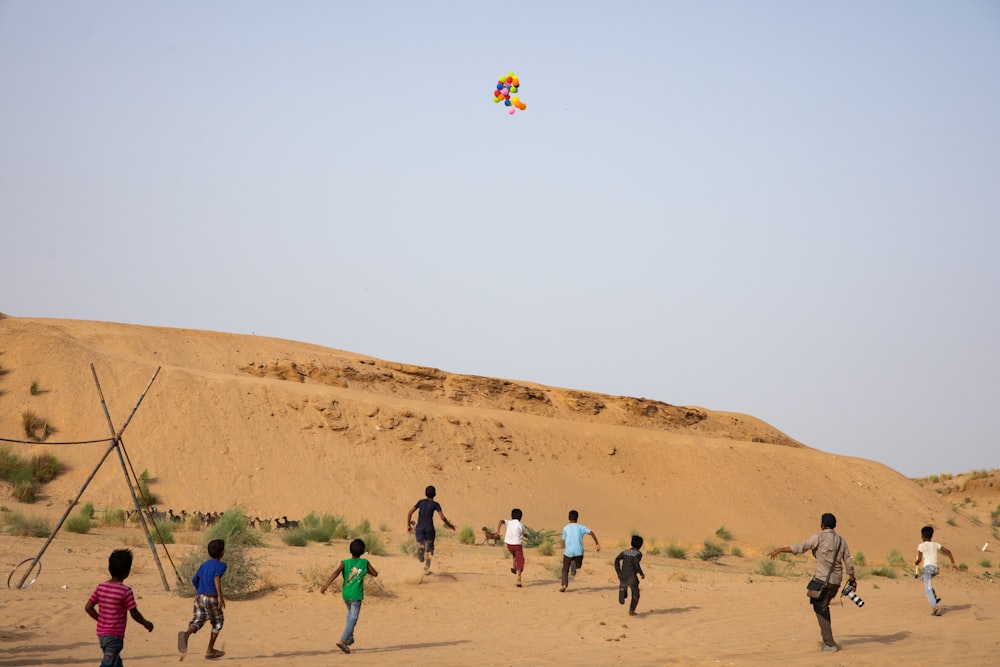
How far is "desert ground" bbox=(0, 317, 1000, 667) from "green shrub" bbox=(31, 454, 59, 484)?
1.29ft

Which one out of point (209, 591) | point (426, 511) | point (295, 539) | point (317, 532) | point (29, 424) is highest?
point (29, 424)

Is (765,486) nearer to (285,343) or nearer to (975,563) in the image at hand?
(975,563)

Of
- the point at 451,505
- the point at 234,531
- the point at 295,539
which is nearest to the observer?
the point at 234,531

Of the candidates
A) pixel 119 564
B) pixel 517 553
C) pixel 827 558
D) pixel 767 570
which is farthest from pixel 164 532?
pixel 767 570

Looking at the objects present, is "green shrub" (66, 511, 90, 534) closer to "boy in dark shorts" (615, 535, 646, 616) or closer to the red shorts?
the red shorts

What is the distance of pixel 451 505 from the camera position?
113 ft

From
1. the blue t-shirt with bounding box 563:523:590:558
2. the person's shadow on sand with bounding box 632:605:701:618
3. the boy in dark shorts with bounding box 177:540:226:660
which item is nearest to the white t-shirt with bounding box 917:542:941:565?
the person's shadow on sand with bounding box 632:605:701:618

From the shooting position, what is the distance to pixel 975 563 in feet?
123

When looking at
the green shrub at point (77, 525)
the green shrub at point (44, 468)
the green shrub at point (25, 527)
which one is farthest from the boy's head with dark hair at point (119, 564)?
the green shrub at point (44, 468)

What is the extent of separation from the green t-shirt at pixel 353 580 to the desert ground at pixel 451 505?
2.46 feet

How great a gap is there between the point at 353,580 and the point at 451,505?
23.2 m

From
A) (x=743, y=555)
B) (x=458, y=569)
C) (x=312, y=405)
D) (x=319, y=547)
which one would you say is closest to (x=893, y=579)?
(x=743, y=555)

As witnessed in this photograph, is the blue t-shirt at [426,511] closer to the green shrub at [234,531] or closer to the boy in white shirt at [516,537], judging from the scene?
the boy in white shirt at [516,537]

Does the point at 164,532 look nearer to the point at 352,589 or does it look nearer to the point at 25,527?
the point at 25,527
